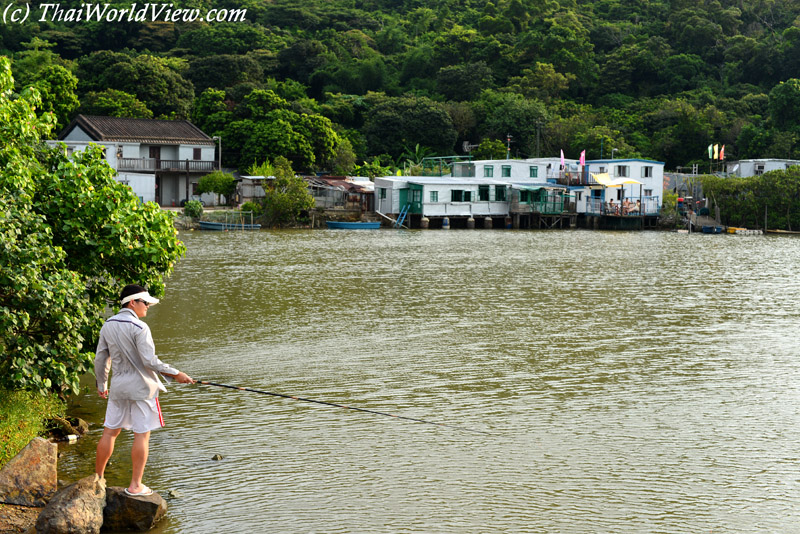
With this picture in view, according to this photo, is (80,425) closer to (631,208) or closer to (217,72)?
(631,208)

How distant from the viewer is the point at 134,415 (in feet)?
22.0

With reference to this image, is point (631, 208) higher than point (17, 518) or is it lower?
higher

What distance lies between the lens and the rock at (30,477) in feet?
22.6

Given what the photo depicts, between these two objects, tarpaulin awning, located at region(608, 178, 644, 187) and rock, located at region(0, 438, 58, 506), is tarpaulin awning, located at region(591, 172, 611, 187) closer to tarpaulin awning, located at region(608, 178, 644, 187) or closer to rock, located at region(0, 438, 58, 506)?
tarpaulin awning, located at region(608, 178, 644, 187)

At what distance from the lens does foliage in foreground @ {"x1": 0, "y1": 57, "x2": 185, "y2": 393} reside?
27.6ft

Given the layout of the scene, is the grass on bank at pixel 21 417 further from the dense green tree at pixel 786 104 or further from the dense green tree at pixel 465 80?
the dense green tree at pixel 465 80

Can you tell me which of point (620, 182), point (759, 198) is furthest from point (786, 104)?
point (620, 182)

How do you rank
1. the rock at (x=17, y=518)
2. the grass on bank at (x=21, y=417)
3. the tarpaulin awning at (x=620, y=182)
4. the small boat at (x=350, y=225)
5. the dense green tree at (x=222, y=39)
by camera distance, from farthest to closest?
1. the dense green tree at (x=222, y=39)
2. the tarpaulin awning at (x=620, y=182)
3. the small boat at (x=350, y=225)
4. the grass on bank at (x=21, y=417)
5. the rock at (x=17, y=518)

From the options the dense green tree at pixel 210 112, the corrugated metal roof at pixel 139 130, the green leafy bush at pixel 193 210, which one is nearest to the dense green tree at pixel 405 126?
the dense green tree at pixel 210 112

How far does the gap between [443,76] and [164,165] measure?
37309 millimetres

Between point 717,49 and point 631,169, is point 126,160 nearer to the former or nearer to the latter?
point 631,169

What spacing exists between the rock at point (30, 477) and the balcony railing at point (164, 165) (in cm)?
4887

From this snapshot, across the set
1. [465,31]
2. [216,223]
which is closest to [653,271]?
[216,223]

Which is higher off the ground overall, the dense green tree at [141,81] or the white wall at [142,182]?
the dense green tree at [141,81]
